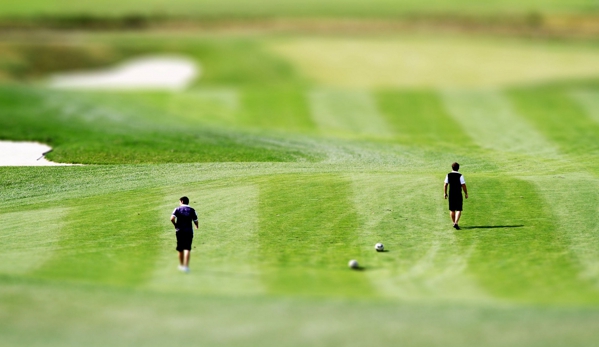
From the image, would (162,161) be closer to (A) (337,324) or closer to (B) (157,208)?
(B) (157,208)

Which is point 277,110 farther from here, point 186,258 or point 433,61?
point 433,61

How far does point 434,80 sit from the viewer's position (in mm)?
65188

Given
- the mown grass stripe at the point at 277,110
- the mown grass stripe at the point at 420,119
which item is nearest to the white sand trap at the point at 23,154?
the mown grass stripe at the point at 277,110

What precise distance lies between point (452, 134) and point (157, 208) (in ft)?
54.8

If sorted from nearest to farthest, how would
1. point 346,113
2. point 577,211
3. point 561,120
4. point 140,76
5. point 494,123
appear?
point 577,211, point 494,123, point 561,120, point 346,113, point 140,76

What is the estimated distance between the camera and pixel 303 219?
26516mm

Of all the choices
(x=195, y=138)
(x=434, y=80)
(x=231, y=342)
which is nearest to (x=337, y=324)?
(x=231, y=342)

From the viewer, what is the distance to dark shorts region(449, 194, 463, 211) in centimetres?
2567

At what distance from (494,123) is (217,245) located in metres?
21.0

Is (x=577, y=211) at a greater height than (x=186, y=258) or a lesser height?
greater

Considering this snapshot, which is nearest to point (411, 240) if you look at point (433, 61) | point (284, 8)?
point (433, 61)

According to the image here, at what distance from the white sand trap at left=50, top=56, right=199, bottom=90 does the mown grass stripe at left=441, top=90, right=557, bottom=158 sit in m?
24.0

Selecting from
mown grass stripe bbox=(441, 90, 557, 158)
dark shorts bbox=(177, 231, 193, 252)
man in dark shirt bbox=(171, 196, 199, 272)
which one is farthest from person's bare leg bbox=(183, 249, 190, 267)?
mown grass stripe bbox=(441, 90, 557, 158)

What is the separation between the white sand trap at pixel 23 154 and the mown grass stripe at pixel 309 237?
999 cm
